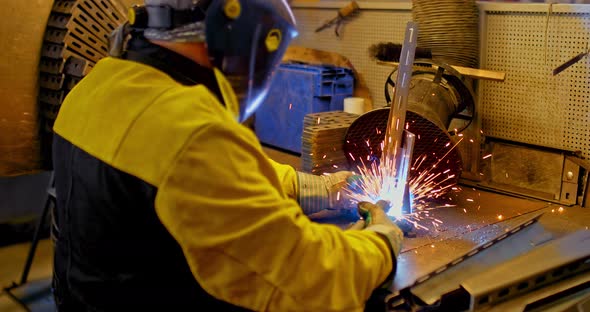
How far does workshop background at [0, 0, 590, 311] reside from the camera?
1.63 meters

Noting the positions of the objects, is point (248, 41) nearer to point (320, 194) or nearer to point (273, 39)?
point (273, 39)

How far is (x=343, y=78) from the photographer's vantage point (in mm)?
2875

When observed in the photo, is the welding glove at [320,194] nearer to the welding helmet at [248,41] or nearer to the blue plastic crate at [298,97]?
the welding helmet at [248,41]

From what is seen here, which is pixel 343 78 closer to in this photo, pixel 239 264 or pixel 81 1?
pixel 81 1

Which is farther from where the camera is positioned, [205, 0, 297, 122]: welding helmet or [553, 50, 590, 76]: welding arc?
[553, 50, 590, 76]: welding arc

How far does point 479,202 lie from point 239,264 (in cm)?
121

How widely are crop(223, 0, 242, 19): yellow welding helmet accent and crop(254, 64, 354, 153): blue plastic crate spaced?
142 cm

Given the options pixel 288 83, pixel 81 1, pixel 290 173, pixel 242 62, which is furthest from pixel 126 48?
pixel 288 83

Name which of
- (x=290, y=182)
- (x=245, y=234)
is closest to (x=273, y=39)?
(x=245, y=234)

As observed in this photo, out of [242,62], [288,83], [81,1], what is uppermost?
[81,1]

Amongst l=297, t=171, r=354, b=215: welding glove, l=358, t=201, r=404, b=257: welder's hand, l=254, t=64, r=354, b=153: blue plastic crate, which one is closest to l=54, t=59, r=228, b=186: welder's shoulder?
l=358, t=201, r=404, b=257: welder's hand

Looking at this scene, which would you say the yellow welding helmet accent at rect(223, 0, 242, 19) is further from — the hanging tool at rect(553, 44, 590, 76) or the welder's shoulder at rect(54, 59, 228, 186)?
the hanging tool at rect(553, 44, 590, 76)

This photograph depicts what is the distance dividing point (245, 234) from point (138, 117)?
1.06 ft

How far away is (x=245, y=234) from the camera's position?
1.20m
